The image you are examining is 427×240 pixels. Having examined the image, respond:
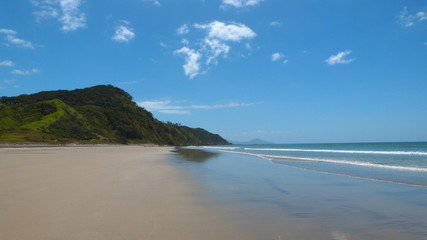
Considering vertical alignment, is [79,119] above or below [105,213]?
above

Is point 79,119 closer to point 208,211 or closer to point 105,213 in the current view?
point 105,213

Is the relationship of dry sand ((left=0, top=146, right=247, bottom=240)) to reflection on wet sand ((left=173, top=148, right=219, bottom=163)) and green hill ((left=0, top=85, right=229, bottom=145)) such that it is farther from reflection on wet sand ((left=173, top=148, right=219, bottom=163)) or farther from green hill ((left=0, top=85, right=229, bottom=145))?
green hill ((left=0, top=85, right=229, bottom=145))

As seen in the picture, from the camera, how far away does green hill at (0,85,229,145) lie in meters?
85.0

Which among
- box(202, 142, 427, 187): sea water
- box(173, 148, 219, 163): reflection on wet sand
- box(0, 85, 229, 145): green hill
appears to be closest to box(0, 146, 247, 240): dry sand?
box(202, 142, 427, 187): sea water

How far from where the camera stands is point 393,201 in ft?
23.6

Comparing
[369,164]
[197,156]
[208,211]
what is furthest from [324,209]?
[197,156]

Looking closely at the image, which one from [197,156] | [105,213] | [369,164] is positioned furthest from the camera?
[197,156]

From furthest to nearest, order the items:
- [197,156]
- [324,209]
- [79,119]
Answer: [79,119]
[197,156]
[324,209]

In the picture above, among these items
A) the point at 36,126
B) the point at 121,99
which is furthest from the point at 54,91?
the point at 36,126

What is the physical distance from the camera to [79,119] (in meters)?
116

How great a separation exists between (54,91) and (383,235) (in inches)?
7920

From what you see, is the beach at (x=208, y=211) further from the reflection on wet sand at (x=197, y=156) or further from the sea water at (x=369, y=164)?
the reflection on wet sand at (x=197, y=156)

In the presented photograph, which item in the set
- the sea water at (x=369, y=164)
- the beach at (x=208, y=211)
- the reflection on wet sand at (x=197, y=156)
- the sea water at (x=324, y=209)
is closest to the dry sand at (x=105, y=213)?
the beach at (x=208, y=211)

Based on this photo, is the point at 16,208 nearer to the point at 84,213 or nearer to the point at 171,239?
the point at 84,213
